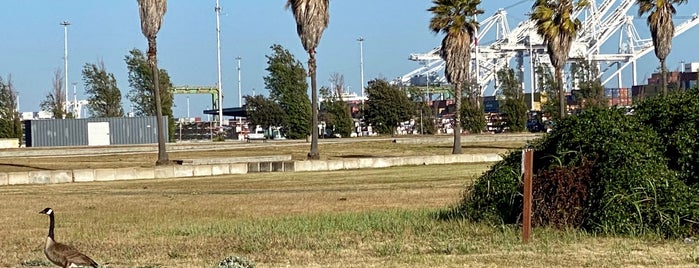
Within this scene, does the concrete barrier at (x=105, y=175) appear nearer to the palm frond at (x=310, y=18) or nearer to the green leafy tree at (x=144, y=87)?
the palm frond at (x=310, y=18)

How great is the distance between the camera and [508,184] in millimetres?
19141

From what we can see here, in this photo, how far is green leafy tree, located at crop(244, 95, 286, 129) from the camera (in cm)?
11294

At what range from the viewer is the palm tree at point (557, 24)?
65.2 meters

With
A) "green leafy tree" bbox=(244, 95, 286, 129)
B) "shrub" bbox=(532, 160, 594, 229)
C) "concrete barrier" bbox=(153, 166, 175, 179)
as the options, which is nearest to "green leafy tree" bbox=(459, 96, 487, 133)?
"green leafy tree" bbox=(244, 95, 286, 129)

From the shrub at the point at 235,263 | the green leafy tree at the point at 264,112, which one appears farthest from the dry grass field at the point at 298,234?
the green leafy tree at the point at 264,112

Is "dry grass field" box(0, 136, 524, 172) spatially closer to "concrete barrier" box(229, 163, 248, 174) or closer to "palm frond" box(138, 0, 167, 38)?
"palm frond" box(138, 0, 167, 38)

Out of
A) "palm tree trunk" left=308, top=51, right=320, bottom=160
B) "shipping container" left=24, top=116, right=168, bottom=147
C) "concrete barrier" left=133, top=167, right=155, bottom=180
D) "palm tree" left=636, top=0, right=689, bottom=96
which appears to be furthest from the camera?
"shipping container" left=24, top=116, right=168, bottom=147

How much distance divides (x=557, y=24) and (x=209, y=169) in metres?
25.0

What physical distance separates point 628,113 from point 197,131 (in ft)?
420

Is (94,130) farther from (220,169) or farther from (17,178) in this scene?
(17,178)

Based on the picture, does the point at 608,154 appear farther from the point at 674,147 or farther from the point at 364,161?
the point at 364,161

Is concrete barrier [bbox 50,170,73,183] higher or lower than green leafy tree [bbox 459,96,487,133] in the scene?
lower

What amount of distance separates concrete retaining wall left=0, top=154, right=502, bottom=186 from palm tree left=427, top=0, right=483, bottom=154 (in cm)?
791

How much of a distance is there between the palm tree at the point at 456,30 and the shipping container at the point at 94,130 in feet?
145
